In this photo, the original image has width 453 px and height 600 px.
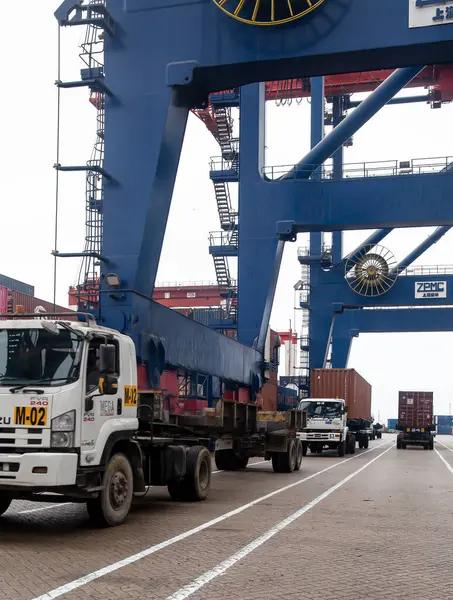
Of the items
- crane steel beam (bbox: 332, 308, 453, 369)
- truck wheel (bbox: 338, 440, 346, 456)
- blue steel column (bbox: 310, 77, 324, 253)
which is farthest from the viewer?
crane steel beam (bbox: 332, 308, 453, 369)

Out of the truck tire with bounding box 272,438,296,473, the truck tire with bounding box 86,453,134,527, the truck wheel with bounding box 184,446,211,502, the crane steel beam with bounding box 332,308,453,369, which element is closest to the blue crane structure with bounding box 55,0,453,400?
the truck tire with bounding box 272,438,296,473

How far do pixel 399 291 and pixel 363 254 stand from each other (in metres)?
2.71

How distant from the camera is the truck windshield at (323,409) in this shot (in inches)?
1097

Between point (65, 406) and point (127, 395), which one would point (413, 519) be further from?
point (65, 406)

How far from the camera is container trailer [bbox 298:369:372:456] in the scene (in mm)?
27797

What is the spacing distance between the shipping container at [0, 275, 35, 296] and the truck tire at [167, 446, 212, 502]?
27029 mm

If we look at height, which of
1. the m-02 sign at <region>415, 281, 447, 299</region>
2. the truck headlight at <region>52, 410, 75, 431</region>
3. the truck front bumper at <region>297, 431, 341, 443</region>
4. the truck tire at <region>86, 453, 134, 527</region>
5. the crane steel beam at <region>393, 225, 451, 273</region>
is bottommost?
the truck front bumper at <region>297, 431, 341, 443</region>

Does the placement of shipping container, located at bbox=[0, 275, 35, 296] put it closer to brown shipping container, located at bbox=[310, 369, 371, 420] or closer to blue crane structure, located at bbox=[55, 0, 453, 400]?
brown shipping container, located at bbox=[310, 369, 371, 420]

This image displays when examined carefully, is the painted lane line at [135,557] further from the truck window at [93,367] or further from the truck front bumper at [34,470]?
the truck window at [93,367]

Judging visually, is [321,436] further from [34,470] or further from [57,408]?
[34,470]

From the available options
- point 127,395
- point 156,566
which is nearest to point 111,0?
point 127,395

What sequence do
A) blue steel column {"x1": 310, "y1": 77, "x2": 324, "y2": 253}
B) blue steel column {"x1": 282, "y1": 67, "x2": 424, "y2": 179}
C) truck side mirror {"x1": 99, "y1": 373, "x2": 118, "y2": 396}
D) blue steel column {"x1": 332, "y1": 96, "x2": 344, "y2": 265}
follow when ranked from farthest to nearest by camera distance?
1. blue steel column {"x1": 332, "y1": 96, "x2": 344, "y2": 265}
2. blue steel column {"x1": 310, "y1": 77, "x2": 324, "y2": 253}
3. blue steel column {"x1": 282, "y1": 67, "x2": 424, "y2": 179}
4. truck side mirror {"x1": 99, "y1": 373, "x2": 118, "y2": 396}

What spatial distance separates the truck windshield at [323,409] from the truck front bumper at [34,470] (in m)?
20.2

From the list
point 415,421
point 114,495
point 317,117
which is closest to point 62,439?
point 114,495
